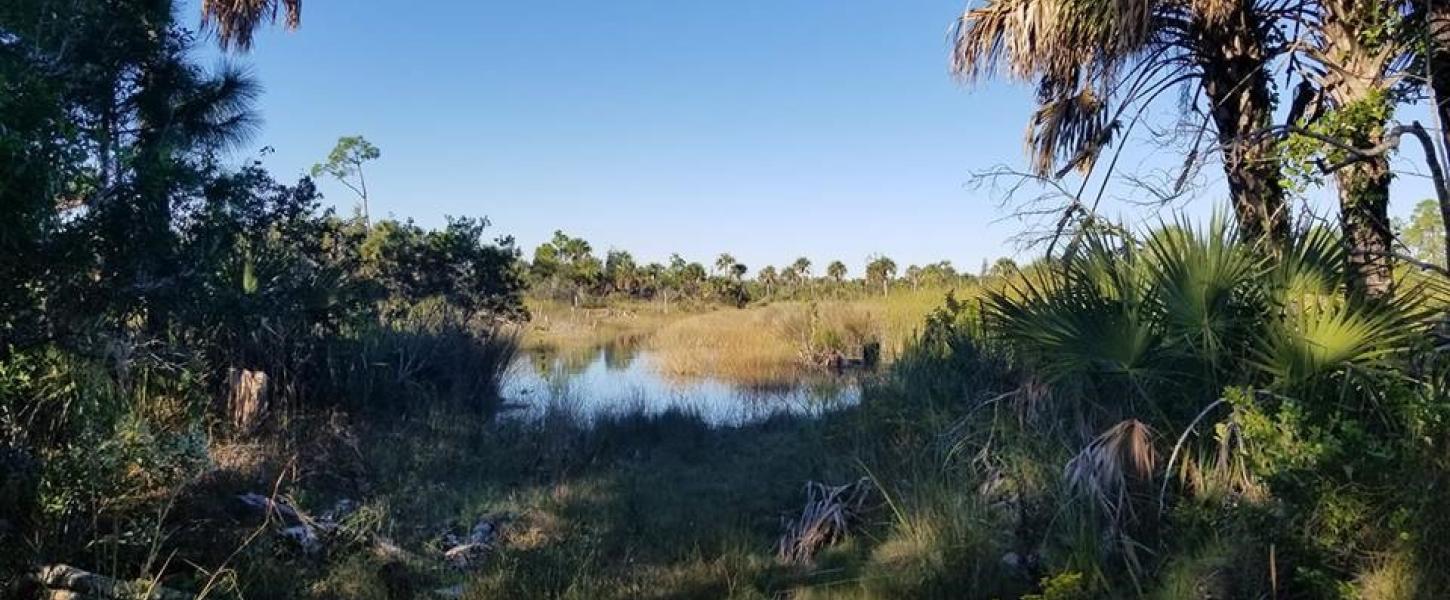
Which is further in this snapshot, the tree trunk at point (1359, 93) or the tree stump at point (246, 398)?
the tree stump at point (246, 398)

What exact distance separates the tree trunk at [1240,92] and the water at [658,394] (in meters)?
4.70

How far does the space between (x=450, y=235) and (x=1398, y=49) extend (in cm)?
1256

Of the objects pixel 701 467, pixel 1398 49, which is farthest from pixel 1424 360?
pixel 701 467

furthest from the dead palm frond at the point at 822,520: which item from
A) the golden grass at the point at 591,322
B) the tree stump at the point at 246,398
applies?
the golden grass at the point at 591,322

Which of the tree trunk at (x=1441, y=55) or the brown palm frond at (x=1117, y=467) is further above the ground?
the tree trunk at (x=1441, y=55)

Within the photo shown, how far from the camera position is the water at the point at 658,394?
11.5 meters

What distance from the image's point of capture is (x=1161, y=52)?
9500mm

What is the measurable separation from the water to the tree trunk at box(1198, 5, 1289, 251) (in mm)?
4701

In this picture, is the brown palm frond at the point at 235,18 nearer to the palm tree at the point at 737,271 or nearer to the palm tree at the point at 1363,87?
the palm tree at the point at 1363,87

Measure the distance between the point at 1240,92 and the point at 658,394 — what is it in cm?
964

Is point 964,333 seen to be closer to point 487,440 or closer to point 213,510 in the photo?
point 487,440

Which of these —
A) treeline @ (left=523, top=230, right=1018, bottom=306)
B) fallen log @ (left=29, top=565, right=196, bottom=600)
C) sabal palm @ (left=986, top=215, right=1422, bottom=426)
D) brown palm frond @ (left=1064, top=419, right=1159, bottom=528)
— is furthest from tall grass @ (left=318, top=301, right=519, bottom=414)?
treeline @ (left=523, top=230, right=1018, bottom=306)

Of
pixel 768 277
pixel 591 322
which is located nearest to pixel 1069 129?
pixel 591 322

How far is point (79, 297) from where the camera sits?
5285mm
